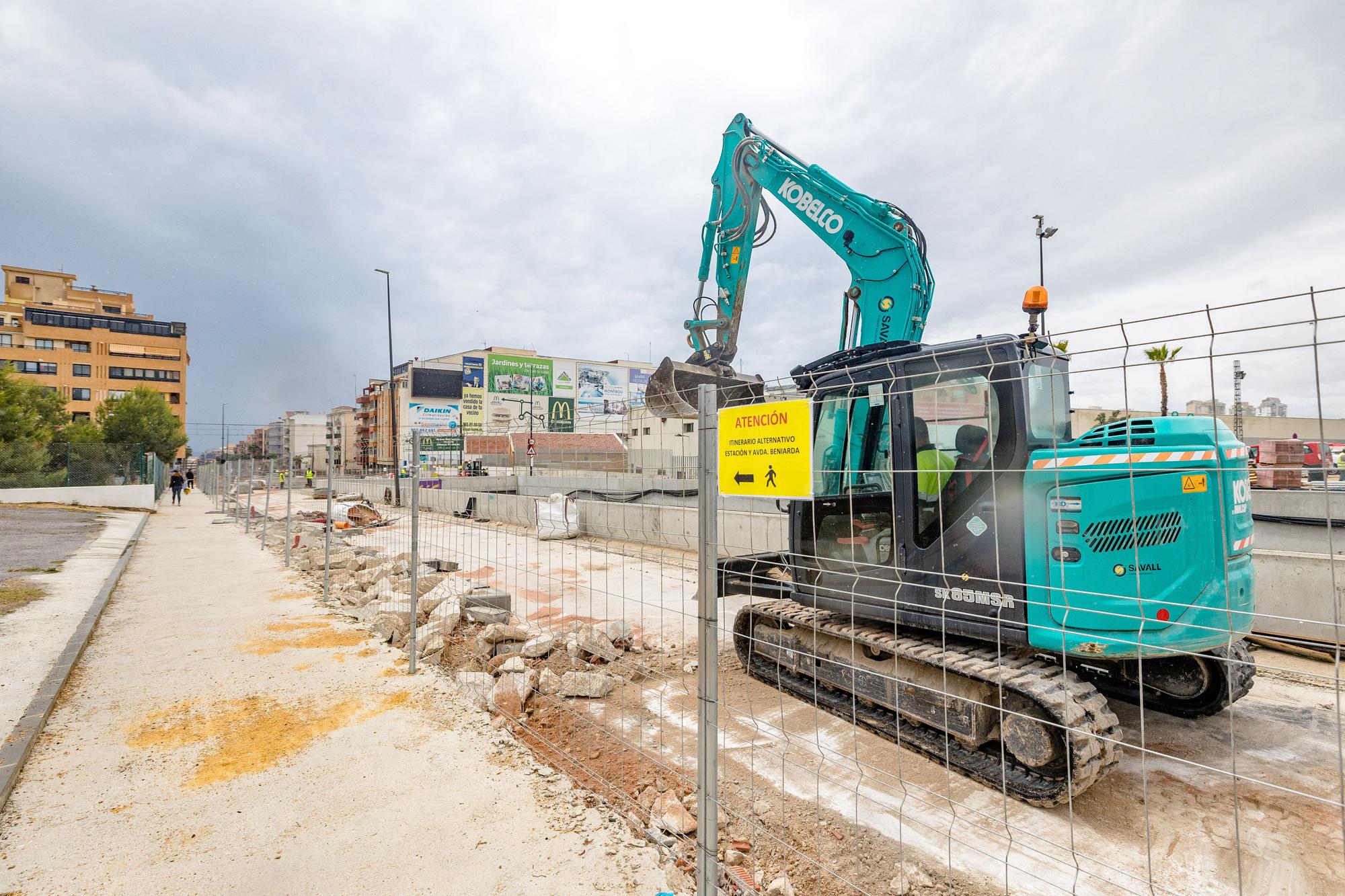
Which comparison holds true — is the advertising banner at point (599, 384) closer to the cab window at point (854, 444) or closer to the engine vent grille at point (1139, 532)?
the cab window at point (854, 444)

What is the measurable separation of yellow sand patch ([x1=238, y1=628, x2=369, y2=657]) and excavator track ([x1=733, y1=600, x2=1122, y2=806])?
4.34 m

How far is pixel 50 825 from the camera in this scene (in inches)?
127

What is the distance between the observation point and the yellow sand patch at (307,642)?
20.2ft

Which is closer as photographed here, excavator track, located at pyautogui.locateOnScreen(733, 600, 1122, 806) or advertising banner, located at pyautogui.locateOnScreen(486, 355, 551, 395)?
excavator track, located at pyautogui.locateOnScreen(733, 600, 1122, 806)

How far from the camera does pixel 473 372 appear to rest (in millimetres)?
66625

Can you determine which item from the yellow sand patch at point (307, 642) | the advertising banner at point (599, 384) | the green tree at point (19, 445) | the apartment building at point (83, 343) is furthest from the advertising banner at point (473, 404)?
the yellow sand patch at point (307, 642)

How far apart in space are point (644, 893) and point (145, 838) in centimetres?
255

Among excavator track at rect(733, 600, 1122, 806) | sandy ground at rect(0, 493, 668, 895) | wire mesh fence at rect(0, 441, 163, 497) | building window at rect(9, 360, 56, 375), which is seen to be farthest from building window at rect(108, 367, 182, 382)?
excavator track at rect(733, 600, 1122, 806)

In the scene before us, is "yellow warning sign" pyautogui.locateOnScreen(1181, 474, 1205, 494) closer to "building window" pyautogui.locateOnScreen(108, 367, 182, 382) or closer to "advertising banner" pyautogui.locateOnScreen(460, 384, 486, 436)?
"advertising banner" pyautogui.locateOnScreen(460, 384, 486, 436)

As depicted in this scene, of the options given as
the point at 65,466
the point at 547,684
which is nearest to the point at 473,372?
the point at 65,466

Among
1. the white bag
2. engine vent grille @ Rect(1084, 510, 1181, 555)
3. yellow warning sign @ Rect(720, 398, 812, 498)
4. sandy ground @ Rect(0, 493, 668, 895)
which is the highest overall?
yellow warning sign @ Rect(720, 398, 812, 498)

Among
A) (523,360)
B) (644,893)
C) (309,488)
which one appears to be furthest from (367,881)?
(523,360)

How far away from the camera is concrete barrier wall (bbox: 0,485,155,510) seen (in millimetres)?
21906

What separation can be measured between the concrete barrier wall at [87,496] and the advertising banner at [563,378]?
163ft
